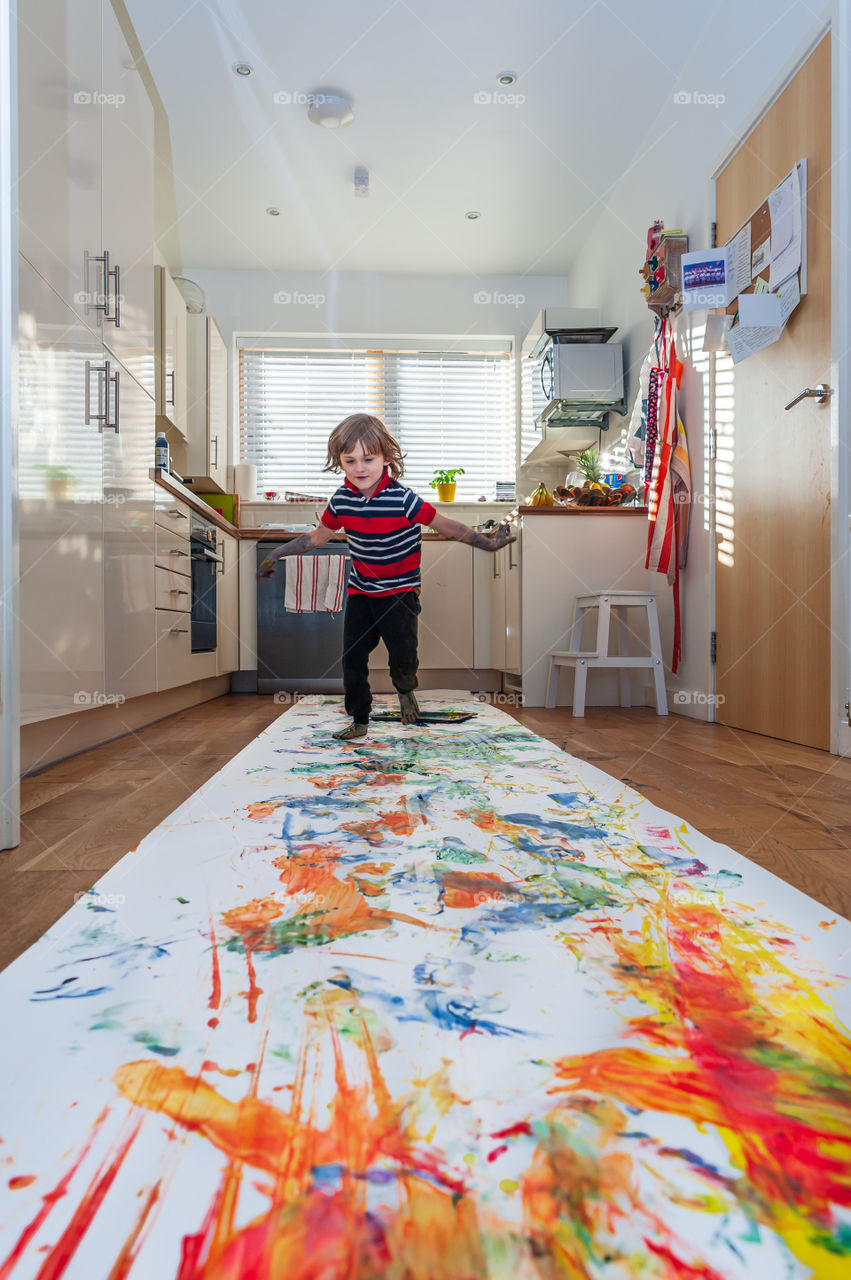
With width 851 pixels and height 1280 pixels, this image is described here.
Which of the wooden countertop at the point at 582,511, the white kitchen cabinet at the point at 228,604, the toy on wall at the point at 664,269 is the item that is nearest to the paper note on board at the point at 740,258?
the toy on wall at the point at 664,269

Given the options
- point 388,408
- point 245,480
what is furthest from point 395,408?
point 245,480

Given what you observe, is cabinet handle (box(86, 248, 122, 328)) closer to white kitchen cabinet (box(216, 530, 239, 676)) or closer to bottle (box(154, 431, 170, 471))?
bottle (box(154, 431, 170, 471))

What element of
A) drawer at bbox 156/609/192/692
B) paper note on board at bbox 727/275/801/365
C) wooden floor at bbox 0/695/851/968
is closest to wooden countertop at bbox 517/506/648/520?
paper note on board at bbox 727/275/801/365

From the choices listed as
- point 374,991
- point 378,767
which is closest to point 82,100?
point 378,767

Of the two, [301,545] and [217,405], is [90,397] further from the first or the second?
[217,405]

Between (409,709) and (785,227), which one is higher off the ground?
(785,227)

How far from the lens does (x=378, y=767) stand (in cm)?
192

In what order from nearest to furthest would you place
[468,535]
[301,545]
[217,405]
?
[468,535]
[301,545]
[217,405]

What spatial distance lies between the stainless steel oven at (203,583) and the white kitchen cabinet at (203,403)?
84cm

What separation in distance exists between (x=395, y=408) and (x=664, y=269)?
8.77 feet

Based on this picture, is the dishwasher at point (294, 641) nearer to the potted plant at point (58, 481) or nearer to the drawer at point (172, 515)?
the drawer at point (172, 515)

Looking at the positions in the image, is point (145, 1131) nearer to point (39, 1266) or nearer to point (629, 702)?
point (39, 1266)

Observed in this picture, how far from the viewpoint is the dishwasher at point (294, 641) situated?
475cm

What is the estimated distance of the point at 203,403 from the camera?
4.82 meters
